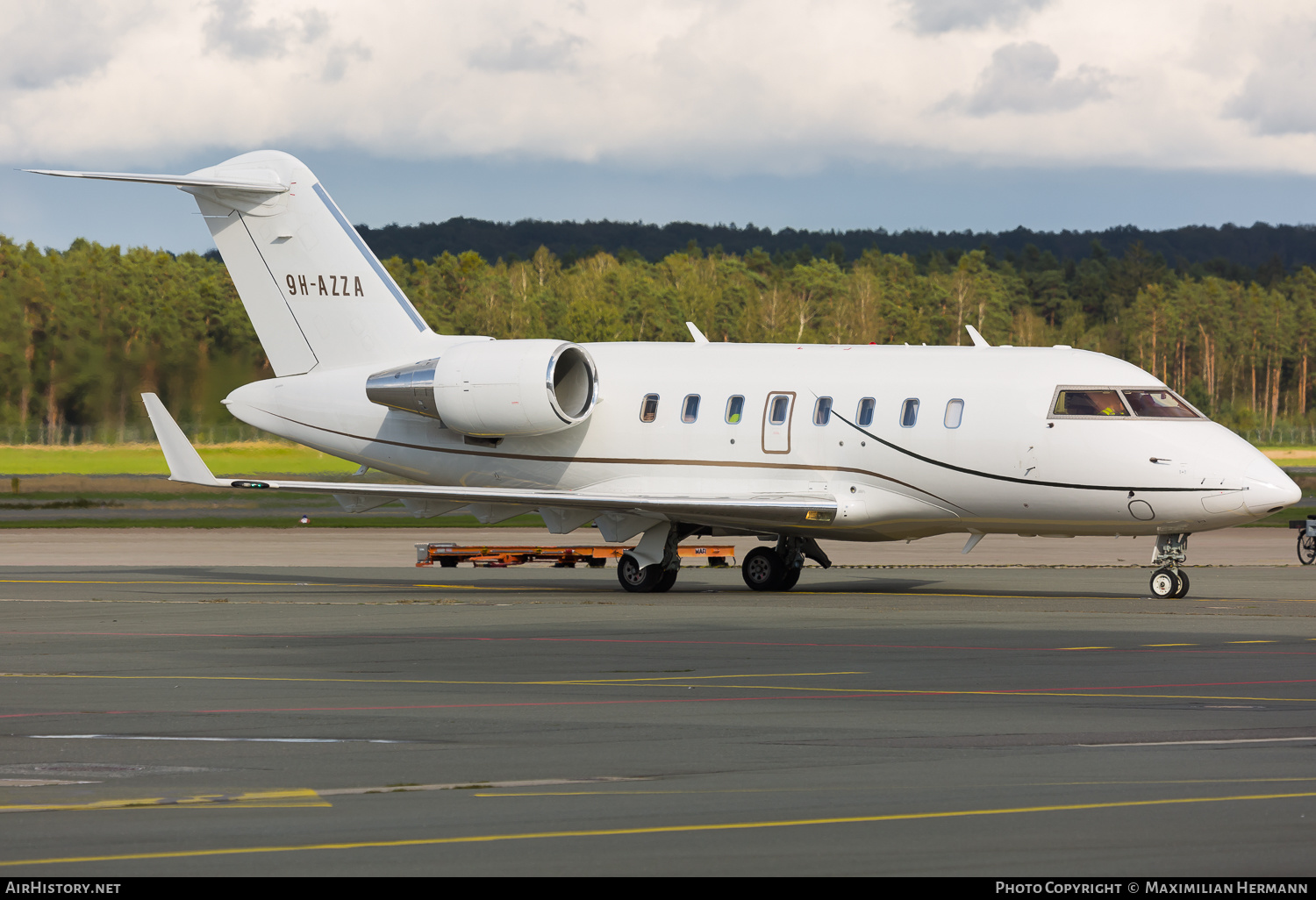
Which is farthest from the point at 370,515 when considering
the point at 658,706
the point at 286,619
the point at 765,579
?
the point at 658,706

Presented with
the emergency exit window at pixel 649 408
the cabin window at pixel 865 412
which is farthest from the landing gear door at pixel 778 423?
the emergency exit window at pixel 649 408

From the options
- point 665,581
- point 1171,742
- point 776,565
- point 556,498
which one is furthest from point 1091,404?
point 1171,742

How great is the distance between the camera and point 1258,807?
29.8 ft

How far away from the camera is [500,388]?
→ 89.1 ft

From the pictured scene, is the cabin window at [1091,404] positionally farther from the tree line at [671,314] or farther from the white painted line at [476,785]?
the tree line at [671,314]

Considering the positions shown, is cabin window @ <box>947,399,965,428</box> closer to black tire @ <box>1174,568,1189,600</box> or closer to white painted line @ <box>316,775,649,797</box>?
black tire @ <box>1174,568,1189,600</box>

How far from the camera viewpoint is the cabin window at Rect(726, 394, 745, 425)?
2677 centimetres

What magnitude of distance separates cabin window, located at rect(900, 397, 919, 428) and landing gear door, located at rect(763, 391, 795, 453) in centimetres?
188

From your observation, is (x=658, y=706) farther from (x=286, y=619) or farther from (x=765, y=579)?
(x=765, y=579)

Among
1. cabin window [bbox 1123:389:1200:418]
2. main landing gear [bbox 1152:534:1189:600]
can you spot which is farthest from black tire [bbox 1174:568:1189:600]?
cabin window [bbox 1123:389:1200:418]

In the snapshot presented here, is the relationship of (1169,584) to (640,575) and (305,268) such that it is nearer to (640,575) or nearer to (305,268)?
(640,575)

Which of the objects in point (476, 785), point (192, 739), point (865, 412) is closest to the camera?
point (476, 785)

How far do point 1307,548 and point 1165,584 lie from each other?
11.9 meters
